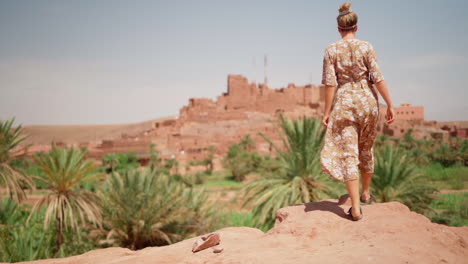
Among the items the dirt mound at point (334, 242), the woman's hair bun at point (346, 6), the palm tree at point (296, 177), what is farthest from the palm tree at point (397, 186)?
the woman's hair bun at point (346, 6)

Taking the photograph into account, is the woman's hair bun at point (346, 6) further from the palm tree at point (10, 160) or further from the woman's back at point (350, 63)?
the palm tree at point (10, 160)

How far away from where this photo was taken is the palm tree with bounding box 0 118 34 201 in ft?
26.5

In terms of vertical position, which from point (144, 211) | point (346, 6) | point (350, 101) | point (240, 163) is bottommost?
point (240, 163)

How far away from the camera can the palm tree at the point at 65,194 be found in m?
8.99

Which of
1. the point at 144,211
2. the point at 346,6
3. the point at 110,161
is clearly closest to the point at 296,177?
the point at 144,211

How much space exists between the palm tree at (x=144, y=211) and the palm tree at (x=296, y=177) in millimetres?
2527

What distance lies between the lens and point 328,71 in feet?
11.3

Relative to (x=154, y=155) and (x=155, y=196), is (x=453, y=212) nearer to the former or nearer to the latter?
(x=155, y=196)

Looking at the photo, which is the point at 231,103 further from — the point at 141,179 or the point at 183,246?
the point at 183,246

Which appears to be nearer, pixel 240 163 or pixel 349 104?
pixel 349 104

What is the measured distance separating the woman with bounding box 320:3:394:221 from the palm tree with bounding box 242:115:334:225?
3415mm

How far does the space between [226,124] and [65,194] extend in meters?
49.4

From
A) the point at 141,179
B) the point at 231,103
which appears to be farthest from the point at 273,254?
the point at 231,103

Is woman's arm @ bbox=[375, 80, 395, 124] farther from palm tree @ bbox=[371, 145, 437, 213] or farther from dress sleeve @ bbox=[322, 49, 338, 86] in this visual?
palm tree @ bbox=[371, 145, 437, 213]
